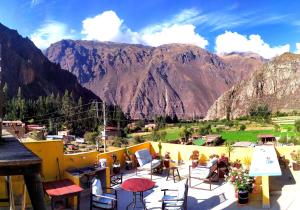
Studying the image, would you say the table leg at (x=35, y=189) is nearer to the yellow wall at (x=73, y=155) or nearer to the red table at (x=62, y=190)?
the red table at (x=62, y=190)

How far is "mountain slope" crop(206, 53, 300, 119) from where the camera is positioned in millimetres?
130250

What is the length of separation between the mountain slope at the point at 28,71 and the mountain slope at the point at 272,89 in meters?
63.5

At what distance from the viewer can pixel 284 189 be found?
33.5ft

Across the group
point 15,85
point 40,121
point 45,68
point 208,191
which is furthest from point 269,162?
point 45,68

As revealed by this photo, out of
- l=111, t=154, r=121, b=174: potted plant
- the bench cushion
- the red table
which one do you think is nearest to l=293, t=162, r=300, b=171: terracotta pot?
the bench cushion

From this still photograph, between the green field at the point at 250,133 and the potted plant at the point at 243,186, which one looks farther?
the green field at the point at 250,133

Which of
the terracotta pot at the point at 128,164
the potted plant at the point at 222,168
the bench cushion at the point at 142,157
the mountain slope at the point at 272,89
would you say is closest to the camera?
the potted plant at the point at 222,168

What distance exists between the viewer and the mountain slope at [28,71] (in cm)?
12531

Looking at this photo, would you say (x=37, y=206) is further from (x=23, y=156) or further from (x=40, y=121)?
(x=40, y=121)

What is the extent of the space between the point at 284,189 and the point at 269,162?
84 centimetres

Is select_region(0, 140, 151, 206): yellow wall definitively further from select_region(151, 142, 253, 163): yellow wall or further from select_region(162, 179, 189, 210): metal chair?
select_region(151, 142, 253, 163): yellow wall

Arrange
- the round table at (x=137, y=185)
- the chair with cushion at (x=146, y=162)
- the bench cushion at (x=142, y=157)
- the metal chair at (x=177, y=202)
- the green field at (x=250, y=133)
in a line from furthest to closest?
the green field at (x=250, y=133) → the bench cushion at (x=142, y=157) → the chair with cushion at (x=146, y=162) → the round table at (x=137, y=185) → the metal chair at (x=177, y=202)

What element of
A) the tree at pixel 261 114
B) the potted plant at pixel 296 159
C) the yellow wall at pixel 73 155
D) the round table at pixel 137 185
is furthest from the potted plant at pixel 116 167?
the tree at pixel 261 114

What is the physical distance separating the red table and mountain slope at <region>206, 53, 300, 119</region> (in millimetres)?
119454
